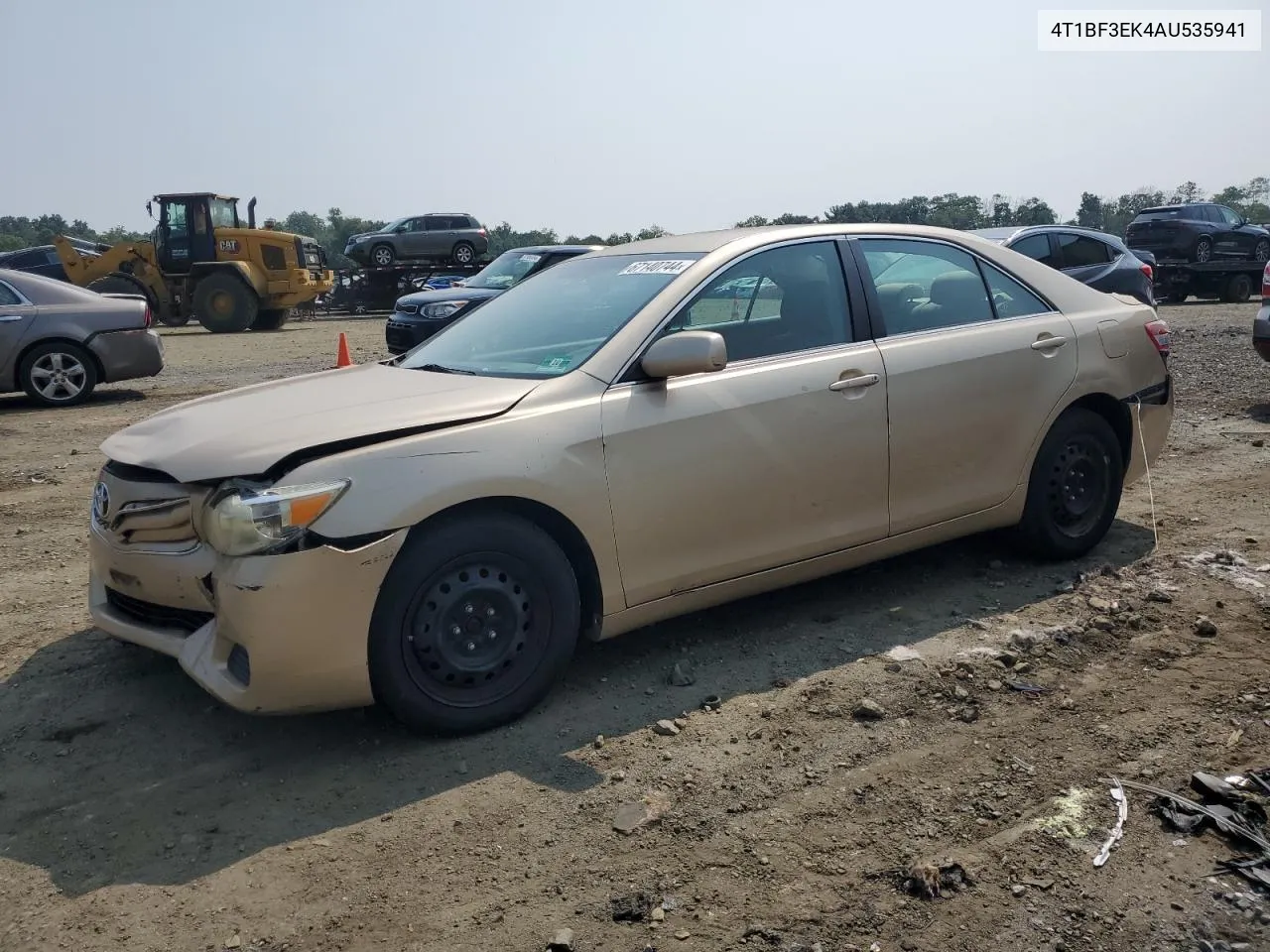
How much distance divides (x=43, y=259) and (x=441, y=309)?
18252 millimetres

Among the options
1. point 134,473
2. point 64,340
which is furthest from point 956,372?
point 64,340

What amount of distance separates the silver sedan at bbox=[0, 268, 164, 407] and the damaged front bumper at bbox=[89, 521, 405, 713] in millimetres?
9397

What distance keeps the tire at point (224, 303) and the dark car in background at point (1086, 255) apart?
16570mm

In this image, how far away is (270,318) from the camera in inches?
999

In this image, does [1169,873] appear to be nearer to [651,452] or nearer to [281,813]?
[651,452]

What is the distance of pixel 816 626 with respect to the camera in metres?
4.70

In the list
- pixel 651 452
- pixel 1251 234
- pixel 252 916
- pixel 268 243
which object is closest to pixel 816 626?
pixel 651 452

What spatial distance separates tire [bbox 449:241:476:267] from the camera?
33250mm

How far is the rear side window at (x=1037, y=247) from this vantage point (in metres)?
12.5

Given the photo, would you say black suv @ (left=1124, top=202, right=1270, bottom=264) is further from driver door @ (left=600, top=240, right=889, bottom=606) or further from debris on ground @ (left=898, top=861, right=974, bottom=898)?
debris on ground @ (left=898, top=861, right=974, bottom=898)

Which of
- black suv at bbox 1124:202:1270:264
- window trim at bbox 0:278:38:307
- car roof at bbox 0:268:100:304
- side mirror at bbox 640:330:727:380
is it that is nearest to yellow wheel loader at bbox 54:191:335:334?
car roof at bbox 0:268:100:304

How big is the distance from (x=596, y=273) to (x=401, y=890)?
2763 millimetres

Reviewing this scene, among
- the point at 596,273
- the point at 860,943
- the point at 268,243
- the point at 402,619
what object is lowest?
the point at 860,943

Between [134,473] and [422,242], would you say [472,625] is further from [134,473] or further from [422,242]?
[422,242]
